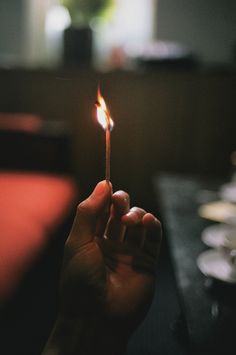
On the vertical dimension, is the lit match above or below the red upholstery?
above

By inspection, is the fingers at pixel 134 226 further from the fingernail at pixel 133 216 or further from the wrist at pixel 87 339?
the wrist at pixel 87 339

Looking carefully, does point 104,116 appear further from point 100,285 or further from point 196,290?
point 196,290

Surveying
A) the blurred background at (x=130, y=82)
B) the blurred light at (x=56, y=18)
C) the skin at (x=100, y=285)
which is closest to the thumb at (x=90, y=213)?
the skin at (x=100, y=285)

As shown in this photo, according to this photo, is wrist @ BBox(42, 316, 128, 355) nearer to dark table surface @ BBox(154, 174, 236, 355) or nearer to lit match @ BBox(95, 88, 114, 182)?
dark table surface @ BBox(154, 174, 236, 355)

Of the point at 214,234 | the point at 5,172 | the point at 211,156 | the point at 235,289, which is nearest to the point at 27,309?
the point at 5,172

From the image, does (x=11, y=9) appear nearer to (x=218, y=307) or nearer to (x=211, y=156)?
(x=211, y=156)

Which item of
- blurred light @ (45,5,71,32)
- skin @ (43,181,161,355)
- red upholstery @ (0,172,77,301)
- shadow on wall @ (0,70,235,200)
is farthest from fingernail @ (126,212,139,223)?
blurred light @ (45,5,71,32)

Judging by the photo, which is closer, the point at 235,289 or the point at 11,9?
the point at 235,289

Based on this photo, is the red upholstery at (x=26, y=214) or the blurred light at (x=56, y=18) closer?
the red upholstery at (x=26, y=214)
